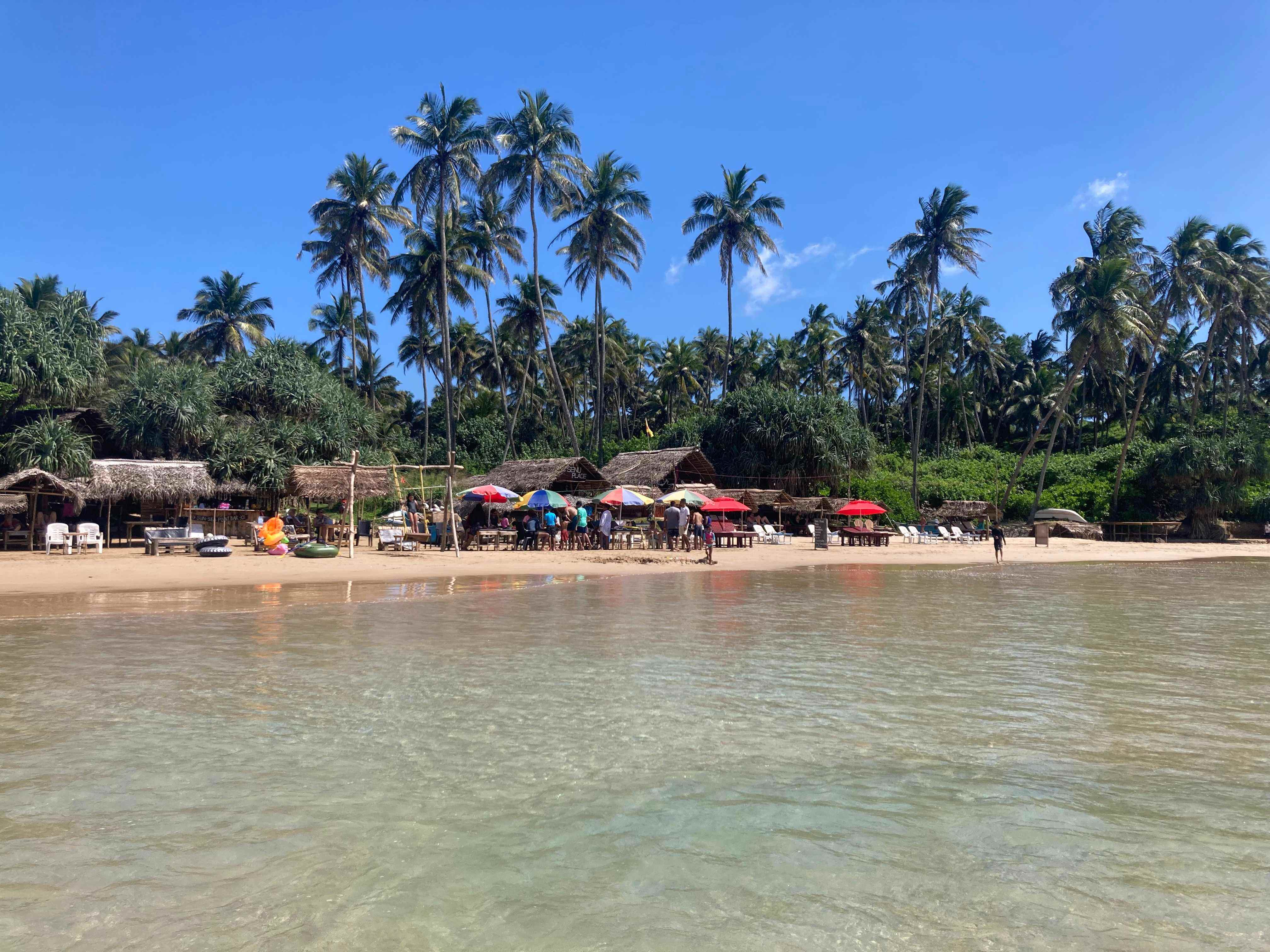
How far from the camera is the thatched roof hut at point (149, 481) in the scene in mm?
23938

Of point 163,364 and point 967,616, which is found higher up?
point 163,364

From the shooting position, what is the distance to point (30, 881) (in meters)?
3.26

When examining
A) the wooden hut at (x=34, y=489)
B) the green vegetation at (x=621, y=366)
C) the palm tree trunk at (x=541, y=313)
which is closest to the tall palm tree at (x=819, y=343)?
the green vegetation at (x=621, y=366)

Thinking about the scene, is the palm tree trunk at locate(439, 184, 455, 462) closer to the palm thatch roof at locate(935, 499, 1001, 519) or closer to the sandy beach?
the sandy beach

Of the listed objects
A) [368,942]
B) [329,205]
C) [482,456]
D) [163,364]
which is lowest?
[368,942]

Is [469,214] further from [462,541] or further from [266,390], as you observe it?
[462,541]

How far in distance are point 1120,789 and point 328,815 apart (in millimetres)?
3928

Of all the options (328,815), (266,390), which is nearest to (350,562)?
(328,815)

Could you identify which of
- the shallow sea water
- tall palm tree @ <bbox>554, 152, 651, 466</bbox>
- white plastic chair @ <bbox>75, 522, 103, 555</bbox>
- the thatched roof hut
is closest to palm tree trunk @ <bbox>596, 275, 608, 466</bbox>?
tall palm tree @ <bbox>554, 152, 651, 466</bbox>

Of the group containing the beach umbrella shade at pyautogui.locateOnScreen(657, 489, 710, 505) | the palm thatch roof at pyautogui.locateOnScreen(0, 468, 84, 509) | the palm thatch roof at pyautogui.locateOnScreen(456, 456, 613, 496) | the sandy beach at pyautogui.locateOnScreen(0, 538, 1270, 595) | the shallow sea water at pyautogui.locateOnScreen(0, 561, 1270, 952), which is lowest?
the shallow sea water at pyautogui.locateOnScreen(0, 561, 1270, 952)

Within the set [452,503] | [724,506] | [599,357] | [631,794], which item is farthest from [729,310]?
[631,794]

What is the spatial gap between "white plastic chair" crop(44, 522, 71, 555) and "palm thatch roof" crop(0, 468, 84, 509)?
157 centimetres

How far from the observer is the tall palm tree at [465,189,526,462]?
1590 inches

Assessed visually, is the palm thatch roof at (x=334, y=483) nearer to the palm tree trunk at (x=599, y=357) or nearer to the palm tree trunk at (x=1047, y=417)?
the palm tree trunk at (x=599, y=357)
